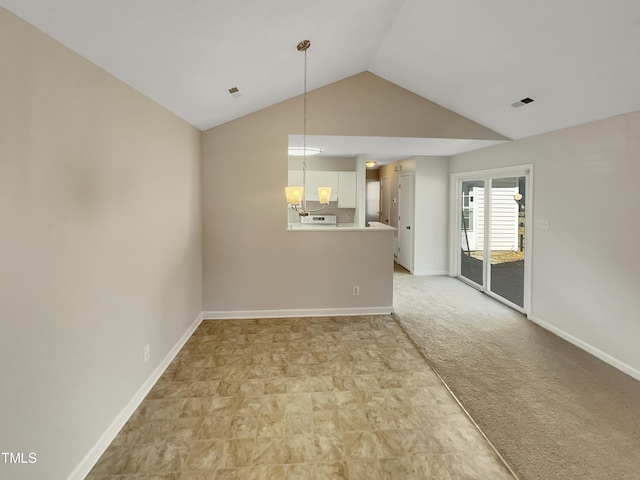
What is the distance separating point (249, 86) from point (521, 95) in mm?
2721

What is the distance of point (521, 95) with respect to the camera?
3367mm

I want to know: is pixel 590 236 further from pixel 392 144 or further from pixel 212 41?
pixel 212 41

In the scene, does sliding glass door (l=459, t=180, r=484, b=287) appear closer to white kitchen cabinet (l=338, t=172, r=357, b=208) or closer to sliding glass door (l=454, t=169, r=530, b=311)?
sliding glass door (l=454, t=169, r=530, b=311)

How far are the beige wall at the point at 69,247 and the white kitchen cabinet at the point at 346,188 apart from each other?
4.35 meters

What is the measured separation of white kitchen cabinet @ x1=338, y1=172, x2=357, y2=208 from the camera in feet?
22.4

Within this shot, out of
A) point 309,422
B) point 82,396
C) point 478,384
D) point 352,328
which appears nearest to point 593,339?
point 478,384

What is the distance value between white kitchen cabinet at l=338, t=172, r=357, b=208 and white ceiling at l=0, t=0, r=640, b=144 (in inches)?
112

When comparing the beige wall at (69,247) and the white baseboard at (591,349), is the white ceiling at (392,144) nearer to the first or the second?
the beige wall at (69,247)

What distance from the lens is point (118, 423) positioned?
2.25 metres

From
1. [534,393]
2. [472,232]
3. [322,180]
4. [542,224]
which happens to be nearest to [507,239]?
[542,224]

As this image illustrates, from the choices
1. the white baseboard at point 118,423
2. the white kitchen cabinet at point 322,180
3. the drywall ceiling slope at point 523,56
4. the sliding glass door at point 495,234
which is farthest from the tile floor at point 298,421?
the white kitchen cabinet at point 322,180

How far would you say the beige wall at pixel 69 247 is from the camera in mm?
1396

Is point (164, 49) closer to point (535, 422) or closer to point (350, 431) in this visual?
point (350, 431)

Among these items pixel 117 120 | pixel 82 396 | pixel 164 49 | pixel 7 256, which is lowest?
pixel 82 396
